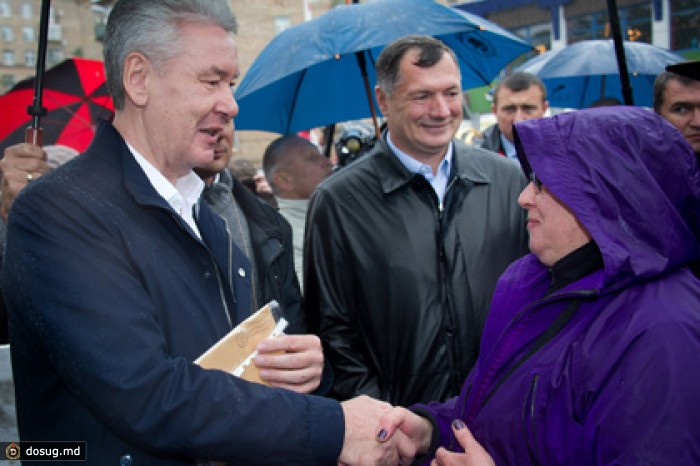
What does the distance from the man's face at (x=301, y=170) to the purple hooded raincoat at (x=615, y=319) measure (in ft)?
9.07

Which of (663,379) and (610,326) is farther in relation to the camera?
(610,326)

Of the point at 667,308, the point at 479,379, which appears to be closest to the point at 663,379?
the point at 667,308

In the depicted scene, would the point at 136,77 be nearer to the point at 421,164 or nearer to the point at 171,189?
the point at 171,189

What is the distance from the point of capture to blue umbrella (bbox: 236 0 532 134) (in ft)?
12.1

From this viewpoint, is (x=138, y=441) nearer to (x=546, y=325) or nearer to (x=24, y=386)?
(x=24, y=386)

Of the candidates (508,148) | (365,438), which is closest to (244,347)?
(365,438)

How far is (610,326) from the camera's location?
1622 millimetres

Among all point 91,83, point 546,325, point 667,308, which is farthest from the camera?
point 91,83

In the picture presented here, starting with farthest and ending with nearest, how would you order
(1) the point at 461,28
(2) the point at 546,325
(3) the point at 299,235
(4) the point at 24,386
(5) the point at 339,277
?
1. (3) the point at 299,235
2. (1) the point at 461,28
3. (5) the point at 339,277
4. (2) the point at 546,325
5. (4) the point at 24,386

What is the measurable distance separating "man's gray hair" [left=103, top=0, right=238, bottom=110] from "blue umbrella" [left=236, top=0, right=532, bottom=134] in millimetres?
1794

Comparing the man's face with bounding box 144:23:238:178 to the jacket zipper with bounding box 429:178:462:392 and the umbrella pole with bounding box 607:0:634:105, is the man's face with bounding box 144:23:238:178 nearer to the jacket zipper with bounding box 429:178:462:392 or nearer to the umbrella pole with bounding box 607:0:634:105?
the jacket zipper with bounding box 429:178:462:392

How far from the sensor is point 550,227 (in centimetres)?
186

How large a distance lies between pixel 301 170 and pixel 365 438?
2840 millimetres

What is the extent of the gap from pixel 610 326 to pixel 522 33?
2677cm
